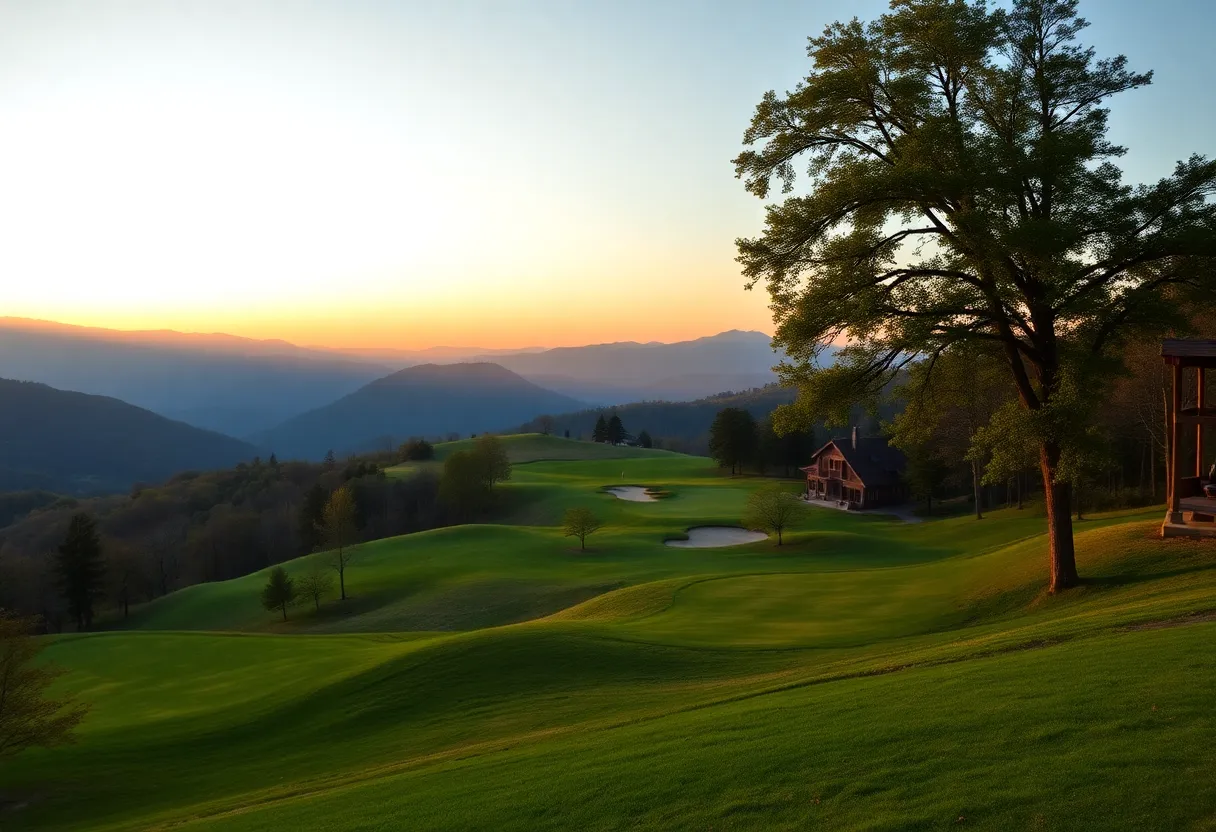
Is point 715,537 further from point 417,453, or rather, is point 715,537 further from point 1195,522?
point 417,453

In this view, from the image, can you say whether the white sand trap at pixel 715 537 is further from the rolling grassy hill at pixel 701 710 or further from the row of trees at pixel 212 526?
the row of trees at pixel 212 526

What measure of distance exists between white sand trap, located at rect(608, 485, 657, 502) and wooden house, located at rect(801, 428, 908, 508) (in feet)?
57.3

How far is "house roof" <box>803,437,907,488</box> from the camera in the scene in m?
66.4

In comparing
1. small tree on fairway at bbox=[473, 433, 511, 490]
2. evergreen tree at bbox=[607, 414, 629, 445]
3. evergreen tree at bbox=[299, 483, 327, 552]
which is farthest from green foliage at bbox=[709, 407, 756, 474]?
evergreen tree at bbox=[607, 414, 629, 445]

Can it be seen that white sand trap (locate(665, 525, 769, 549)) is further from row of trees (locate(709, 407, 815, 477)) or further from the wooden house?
row of trees (locate(709, 407, 815, 477))

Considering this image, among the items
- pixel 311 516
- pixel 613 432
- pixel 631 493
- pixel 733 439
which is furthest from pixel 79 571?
pixel 613 432

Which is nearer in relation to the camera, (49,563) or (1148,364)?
(1148,364)

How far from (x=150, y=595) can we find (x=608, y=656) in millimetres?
72329

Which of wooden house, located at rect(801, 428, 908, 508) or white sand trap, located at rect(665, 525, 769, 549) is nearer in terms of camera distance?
white sand trap, located at rect(665, 525, 769, 549)

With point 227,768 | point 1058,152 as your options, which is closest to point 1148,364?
point 1058,152

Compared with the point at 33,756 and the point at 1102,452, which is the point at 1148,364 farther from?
the point at 33,756

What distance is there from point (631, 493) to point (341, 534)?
109 ft

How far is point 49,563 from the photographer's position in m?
66.1

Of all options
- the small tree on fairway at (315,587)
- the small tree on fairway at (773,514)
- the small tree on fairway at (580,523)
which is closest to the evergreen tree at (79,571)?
the small tree on fairway at (315,587)
